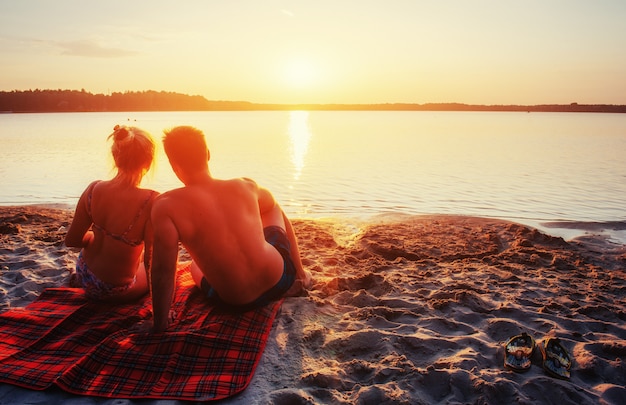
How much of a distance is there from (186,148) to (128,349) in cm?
159

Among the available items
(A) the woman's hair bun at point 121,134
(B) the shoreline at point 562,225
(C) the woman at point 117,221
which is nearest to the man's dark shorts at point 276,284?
(C) the woman at point 117,221

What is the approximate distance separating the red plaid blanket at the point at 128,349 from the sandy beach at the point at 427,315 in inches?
4.3

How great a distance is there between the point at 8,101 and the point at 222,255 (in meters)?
115

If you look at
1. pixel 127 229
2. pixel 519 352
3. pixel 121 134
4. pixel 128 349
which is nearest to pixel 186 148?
pixel 121 134

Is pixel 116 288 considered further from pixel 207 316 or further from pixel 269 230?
pixel 269 230

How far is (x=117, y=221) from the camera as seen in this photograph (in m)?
3.71

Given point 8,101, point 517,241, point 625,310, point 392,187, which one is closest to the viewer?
point 625,310

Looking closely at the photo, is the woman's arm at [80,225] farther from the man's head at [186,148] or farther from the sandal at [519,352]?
the sandal at [519,352]

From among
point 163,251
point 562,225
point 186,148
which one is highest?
point 186,148

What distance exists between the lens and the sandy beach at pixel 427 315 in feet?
9.71

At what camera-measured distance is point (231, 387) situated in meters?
2.99

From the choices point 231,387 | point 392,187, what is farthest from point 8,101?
point 231,387

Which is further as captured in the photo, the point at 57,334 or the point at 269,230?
the point at 269,230

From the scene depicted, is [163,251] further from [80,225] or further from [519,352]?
[519,352]
